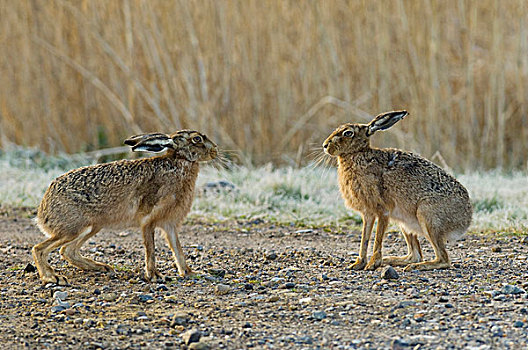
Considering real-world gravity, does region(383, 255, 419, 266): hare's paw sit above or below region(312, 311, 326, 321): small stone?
below

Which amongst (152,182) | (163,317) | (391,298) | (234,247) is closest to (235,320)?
(163,317)

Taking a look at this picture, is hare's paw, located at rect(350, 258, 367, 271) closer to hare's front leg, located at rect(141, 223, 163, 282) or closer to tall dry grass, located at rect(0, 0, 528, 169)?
hare's front leg, located at rect(141, 223, 163, 282)

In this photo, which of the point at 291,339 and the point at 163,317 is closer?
the point at 291,339

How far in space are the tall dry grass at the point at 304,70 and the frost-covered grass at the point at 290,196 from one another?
774mm

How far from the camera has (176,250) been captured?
536 cm

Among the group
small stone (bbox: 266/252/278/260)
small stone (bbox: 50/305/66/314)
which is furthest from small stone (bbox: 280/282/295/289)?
small stone (bbox: 50/305/66/314)

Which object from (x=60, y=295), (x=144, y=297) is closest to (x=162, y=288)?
(x=144, y=297)

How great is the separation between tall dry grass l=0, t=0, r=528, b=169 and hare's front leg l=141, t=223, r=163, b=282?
16.3 ft

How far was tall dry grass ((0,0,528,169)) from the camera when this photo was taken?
9961 mm

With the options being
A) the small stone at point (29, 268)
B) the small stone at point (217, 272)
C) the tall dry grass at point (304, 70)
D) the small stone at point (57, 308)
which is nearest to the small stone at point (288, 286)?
the small stone at point (217, 272)

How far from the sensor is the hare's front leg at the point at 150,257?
517cm

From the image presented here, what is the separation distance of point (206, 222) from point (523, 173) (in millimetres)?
4169

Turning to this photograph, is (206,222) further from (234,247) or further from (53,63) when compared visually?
(53,63)

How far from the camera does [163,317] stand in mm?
4336
